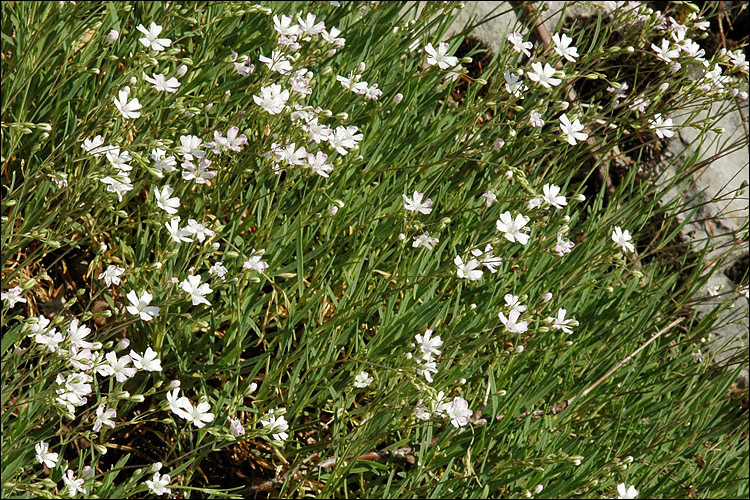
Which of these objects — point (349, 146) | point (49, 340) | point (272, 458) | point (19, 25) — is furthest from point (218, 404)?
point (19, 25)

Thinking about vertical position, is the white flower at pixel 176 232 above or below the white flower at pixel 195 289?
above

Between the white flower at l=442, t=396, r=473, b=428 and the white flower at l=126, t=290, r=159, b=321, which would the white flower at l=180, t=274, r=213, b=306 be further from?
the white flower at l=442, t=396, r=473, b=428

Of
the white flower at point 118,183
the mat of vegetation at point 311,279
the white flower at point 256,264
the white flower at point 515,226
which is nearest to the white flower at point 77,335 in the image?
the mat of vegetation at point 311,279

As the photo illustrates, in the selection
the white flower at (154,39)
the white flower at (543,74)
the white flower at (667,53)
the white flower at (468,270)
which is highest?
the white flower at (667,53)

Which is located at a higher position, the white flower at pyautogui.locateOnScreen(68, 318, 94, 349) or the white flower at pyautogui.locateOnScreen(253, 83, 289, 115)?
the white flower at pyautogui.locateOnScreen(253, 83, 289, 115)

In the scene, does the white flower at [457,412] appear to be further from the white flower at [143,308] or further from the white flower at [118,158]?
the white flower at [118,158]

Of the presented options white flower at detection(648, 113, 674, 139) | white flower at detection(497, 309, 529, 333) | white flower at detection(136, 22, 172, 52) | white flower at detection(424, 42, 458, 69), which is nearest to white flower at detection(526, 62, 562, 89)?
white flower at detection(424, 42, 458, 69)

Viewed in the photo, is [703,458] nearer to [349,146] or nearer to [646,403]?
[646,403]

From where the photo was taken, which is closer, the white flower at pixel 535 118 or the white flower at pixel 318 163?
the white flower at pixel 318 163

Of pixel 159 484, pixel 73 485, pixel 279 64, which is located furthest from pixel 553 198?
pixel 73 485
